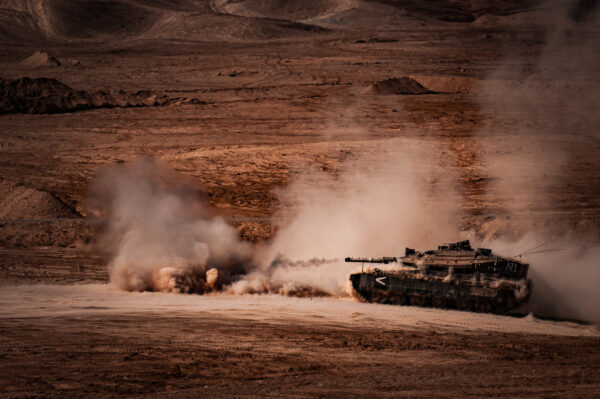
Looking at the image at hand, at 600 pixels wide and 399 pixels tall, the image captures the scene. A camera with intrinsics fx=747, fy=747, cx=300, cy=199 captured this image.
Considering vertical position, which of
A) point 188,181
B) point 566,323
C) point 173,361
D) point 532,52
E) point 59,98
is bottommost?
point 173,361

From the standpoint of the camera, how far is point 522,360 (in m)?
11.1

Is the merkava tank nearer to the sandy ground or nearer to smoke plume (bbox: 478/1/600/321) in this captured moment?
the sandy ground

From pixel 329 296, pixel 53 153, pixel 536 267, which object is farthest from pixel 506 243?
pixel 53 153

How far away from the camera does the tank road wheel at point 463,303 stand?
1463cm

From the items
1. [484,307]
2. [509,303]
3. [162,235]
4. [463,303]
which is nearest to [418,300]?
[463,303]

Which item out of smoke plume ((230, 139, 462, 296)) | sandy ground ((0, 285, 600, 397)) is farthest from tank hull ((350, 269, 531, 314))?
smoke plume ((230, 139, 462, 296))

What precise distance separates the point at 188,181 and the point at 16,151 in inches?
290

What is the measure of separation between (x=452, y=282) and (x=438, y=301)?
50 cm

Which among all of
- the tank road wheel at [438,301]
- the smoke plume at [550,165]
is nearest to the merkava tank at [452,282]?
the tank road wheel at [438,301]

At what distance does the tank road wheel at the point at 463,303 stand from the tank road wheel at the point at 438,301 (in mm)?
273

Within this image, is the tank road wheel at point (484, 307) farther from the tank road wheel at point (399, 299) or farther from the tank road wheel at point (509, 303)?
the tank road wheel at point (399, 299)

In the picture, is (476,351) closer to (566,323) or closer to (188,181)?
(566,323)

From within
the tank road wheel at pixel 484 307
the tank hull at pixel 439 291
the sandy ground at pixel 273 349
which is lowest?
the sandy ground at pixel 273 349

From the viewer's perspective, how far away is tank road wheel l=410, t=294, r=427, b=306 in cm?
1488
